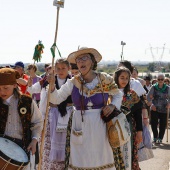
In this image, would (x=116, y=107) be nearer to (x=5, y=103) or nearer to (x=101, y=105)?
(x=101, y=105)

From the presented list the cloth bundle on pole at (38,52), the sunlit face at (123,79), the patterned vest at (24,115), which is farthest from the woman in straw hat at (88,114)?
the cloth bundle on pole at (38,52)

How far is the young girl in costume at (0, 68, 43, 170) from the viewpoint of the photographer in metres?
4.68

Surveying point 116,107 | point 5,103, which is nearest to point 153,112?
point 116,107

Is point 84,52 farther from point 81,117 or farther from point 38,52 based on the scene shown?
point 38,52

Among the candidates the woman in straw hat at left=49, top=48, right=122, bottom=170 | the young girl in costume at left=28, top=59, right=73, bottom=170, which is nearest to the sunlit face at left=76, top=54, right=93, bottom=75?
the woman in straw hat at left=49, top=48, right=122, bottom=170

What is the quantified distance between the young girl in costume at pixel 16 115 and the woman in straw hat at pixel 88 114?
19.3 inches

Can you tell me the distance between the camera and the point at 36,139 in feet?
16.0

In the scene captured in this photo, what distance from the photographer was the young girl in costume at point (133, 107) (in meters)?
6.40

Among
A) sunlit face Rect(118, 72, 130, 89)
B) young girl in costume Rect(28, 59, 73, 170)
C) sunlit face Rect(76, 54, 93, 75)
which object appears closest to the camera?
sunlit face Rect(76, 54, 93, 75)

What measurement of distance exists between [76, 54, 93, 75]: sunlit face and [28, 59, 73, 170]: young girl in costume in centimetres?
120

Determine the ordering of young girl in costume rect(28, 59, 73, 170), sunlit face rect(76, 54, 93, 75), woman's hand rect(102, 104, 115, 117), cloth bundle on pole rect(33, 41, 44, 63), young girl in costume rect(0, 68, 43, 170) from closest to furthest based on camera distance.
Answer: young girl in costume rect(0, 68, 43, 170), woman's hand rect(102, 104, 115, 117), sunlit face rect(76, 54, 93, 75), young girl in costume rect(28, 59, 73, 170), cloth bundle on pole rect(33, 41, 44, 63)

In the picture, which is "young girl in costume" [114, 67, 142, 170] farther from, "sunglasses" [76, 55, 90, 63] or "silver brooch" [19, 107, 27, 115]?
"silver brooch" [19, 107, 27, 115]

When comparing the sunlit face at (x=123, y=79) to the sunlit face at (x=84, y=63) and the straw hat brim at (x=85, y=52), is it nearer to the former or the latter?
the straw hat brim at (x=85, y=52)

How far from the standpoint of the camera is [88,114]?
5.24m
